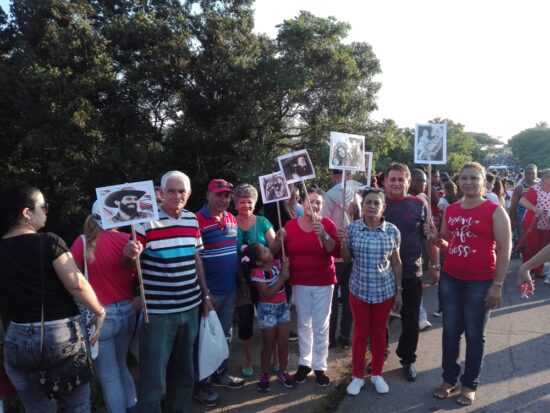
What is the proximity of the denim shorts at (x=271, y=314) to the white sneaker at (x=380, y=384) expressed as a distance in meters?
0.88

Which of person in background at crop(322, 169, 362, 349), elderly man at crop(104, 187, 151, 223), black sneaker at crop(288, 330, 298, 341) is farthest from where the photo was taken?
black sneaker at crop(288, 330, 298, 341)

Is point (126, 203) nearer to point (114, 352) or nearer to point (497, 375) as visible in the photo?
point (114, 352)

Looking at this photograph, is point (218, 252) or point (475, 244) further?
point (218, 252)

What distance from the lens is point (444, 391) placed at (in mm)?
3465

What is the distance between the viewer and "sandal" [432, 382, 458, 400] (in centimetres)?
345

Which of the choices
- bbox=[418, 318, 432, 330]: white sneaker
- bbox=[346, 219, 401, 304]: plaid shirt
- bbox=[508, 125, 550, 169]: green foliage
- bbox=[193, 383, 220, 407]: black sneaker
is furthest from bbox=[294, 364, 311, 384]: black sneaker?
bbox=[508, 125, 550, 169]: green foliage

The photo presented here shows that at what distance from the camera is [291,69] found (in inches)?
577

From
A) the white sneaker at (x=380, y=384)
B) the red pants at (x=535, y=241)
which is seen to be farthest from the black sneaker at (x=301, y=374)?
the red pants at (x=535, y=241)

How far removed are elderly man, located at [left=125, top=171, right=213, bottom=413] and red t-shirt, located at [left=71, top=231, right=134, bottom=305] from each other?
0.46 ft

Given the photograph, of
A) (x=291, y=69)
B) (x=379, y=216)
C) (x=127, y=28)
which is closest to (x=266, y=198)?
(x=379, y=216)

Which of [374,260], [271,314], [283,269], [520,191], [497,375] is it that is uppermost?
[520,191]

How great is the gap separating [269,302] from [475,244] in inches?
68.9

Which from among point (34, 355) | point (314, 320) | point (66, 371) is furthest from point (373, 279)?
point (34, 355)

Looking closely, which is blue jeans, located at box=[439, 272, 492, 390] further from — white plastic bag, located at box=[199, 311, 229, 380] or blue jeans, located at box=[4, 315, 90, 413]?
blue jeans, located at box=[4, 315, 90, 413]
